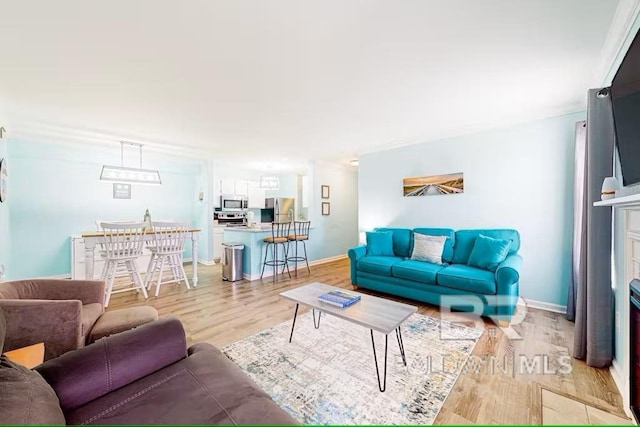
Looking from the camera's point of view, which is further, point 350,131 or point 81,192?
point 81,192

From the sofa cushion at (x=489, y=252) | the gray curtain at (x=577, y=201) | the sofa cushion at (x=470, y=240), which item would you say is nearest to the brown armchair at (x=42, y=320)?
the sofa cushion at (x=489, y=252)

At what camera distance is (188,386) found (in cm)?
111

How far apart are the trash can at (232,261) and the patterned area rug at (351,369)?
2.06m

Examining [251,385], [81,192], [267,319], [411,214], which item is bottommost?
[267,319]

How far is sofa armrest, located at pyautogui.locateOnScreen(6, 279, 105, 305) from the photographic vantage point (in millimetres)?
1814

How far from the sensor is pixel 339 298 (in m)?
2.14

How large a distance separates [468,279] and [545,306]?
121cm

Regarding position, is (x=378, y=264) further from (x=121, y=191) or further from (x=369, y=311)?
(x=121, y=191)

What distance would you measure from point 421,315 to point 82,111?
4.67m

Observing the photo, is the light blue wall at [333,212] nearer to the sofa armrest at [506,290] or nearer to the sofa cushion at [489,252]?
the sofa cushion at [489,252]

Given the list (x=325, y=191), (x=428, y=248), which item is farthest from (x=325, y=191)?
(x=428, y=248)

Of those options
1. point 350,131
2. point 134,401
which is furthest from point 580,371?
point 350,131

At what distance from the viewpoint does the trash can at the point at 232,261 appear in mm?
4402

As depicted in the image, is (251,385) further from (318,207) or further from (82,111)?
(318,207)
